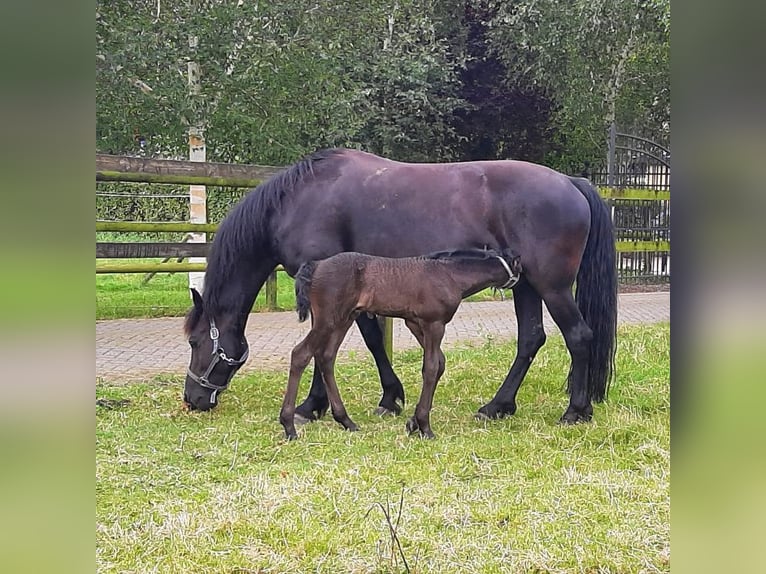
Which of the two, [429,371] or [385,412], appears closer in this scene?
[429,371]

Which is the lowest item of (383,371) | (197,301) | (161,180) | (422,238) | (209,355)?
(383,371)

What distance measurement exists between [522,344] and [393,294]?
1205 mm

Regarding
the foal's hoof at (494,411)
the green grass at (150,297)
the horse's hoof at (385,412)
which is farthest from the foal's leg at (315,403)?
the green grass at (150,297)

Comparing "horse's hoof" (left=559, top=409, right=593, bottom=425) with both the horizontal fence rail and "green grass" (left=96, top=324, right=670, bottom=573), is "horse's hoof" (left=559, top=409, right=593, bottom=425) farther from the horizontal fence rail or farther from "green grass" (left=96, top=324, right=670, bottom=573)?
the horizontal fence rail

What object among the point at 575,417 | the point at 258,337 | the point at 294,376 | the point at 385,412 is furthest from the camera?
the point at 258,337

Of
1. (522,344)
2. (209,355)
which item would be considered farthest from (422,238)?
(209,355)

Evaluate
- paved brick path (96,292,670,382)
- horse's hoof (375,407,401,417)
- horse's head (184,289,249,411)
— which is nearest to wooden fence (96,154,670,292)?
paved brick path (96,292,670,382)

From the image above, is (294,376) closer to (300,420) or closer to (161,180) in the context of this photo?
(300,420)

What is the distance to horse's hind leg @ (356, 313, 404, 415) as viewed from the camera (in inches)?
191

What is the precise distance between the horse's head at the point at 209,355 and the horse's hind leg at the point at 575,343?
203cm

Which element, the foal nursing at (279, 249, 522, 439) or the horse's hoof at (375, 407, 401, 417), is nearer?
the foal nursing at (279, 249, 522, 439)

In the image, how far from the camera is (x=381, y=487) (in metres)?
3.24

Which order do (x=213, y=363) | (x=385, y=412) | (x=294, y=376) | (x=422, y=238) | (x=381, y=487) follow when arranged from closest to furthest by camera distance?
(x=381, y=487), (x=294, y=376), (x=422, y=238), (x=213, y=363), (x=385, y=412)
